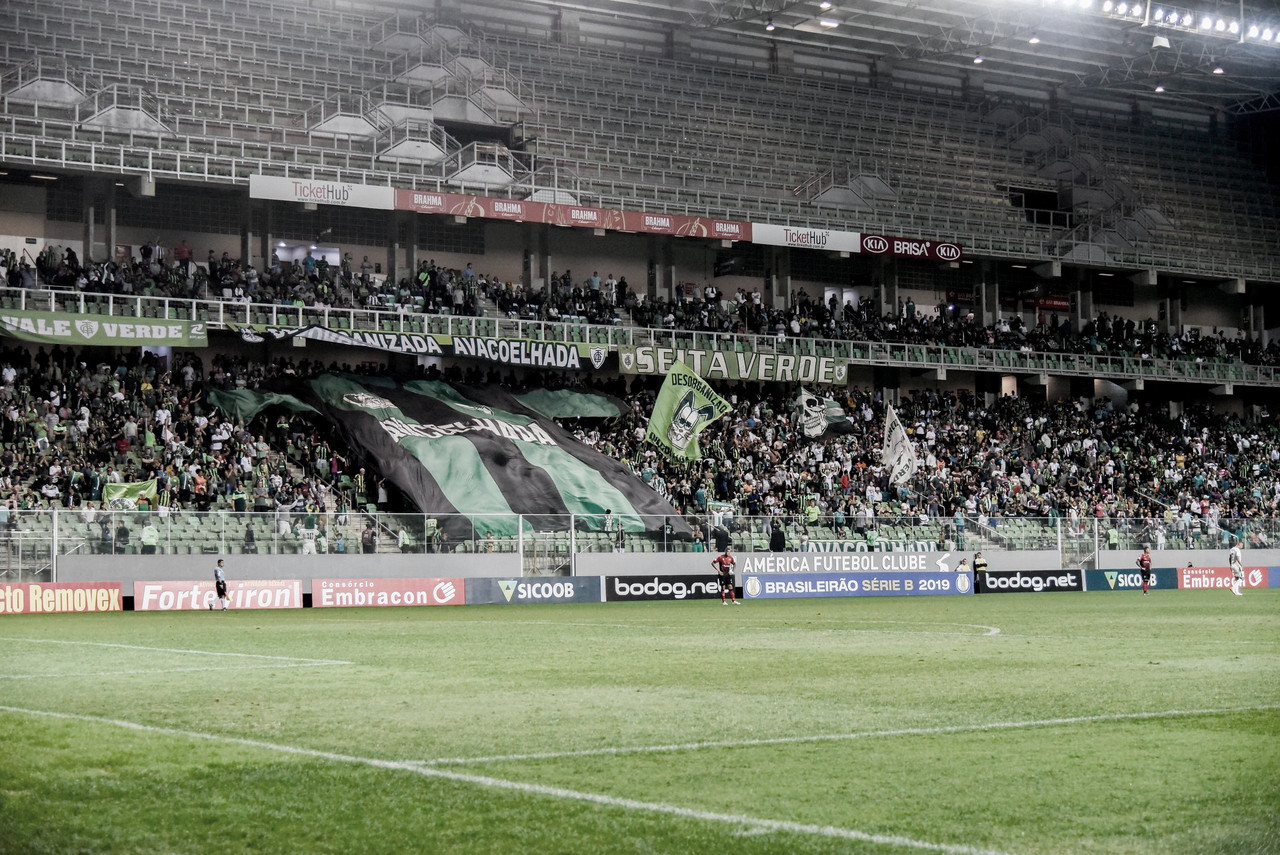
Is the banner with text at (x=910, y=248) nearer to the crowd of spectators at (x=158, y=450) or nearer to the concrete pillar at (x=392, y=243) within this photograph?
the concrete pillar at (x=392, y=243)

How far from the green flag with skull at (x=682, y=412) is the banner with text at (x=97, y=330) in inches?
589

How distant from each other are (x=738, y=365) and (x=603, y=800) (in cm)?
4813

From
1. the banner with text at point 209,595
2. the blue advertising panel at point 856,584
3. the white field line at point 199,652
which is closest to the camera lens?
the white field line at point 199,652

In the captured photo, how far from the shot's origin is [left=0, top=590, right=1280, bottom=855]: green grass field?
708 cm

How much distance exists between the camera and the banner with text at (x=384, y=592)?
3650cm

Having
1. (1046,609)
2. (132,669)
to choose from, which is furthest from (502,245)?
(132,669)

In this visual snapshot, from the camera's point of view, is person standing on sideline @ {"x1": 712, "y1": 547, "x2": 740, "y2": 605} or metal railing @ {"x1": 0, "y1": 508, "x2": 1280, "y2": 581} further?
person standing on sideline @ {"x1": 712, "y1": 547, "x2": 740, "y2": 605}

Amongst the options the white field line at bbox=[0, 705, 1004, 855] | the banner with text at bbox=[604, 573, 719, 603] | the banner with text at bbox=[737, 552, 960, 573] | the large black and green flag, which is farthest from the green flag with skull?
the white field line at bbox=[0, 705, 1004, 855]

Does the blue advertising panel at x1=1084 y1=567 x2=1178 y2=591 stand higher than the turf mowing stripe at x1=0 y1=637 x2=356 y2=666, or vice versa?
the turf mowing stripe at x1=0 y1=637 x2=356 y2=666

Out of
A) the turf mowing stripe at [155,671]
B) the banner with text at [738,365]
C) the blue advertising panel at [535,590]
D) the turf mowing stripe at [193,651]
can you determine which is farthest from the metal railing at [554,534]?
the turf mowing stripe at [155,671]

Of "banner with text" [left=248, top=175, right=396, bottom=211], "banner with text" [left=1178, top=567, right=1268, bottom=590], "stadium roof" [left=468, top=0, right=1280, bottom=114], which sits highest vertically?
"stadium roof" [left=468, top=0, right=1280, bottom=114]

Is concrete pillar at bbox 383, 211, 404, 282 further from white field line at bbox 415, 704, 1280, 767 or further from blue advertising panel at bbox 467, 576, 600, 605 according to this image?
white field line at bbox 415, 704, 1280, 767

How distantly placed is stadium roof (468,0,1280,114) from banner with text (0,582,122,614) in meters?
37.1

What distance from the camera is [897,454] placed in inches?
1951
